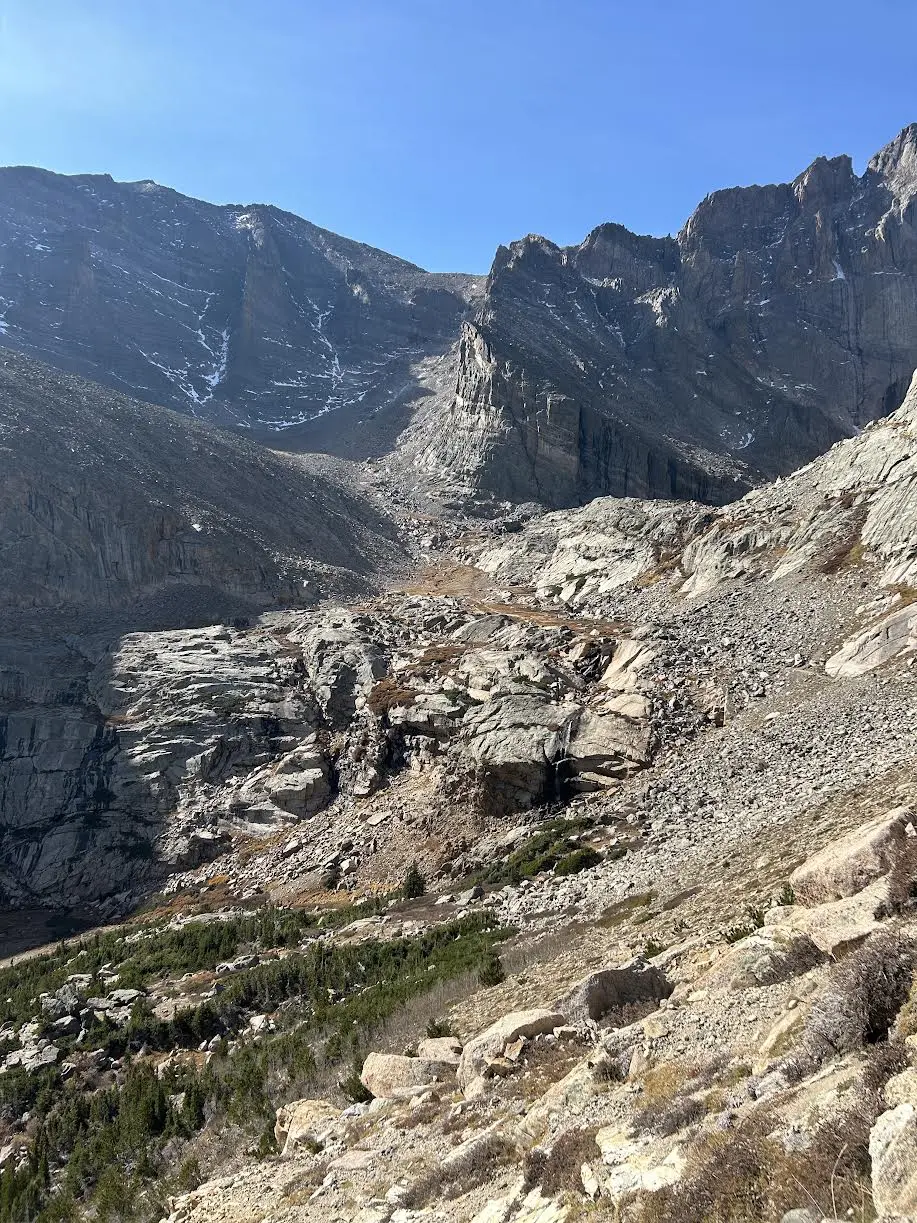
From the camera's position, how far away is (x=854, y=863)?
12.1m

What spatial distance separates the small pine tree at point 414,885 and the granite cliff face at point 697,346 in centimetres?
8779

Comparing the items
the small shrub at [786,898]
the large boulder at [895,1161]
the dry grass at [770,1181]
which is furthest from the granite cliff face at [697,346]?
the large boulder at [895,1161]

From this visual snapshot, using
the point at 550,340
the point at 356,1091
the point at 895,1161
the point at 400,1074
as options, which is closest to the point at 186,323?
the point at 550,340

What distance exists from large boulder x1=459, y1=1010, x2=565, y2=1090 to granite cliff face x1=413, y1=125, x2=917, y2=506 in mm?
102845

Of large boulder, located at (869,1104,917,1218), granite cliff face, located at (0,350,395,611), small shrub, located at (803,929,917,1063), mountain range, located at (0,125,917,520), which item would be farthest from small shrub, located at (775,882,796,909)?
mountain range, located at (0,125,917,520)

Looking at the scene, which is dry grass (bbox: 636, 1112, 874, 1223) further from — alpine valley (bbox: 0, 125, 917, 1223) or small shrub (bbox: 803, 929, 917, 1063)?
small shrub (bbox: 803, 929, 917, 1063)

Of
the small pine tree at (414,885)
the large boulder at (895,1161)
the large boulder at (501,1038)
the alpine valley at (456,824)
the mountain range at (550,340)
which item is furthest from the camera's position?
the mountain range at (550,340)

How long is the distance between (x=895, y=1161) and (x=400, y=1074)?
32.4 feet

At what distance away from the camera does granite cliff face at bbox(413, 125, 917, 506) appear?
11850 cm

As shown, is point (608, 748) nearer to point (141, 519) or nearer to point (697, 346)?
point (141, 519)

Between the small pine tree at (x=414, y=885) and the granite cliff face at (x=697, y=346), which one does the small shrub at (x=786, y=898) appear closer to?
the small pine tree at (x=414, y=885)

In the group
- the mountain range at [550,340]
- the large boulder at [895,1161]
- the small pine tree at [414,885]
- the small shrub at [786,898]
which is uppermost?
the mountain range at [550,340]

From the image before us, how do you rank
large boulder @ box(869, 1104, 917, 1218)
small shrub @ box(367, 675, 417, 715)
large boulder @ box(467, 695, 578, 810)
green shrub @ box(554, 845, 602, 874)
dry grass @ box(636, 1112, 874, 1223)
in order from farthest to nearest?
1. small shrub @ box(367, 675, 417, 715)
2. large boulder @ box(467, 695, 578, 810)
3. green shrub @ box(554, 845, 602, 874)
4. dry grass @ box(636, 1112, 874, 1223)
5. large boulder @ box(869, 1104, 917, 1218)

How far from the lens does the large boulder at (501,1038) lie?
37.6 feet
